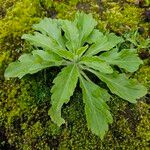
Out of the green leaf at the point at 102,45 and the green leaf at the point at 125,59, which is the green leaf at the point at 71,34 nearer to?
the green leaf at the point at 102,45

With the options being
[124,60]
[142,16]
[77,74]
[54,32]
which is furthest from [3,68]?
[142,16]

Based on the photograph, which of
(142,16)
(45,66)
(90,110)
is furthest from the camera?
(142,16)

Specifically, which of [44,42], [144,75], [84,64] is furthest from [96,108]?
[44,42]

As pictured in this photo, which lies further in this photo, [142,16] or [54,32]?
[142,16]

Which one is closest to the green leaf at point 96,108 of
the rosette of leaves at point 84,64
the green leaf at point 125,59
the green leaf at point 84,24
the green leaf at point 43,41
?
the rosette of leaves at point 84,64

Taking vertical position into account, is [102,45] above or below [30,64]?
above

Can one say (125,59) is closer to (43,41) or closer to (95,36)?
(95,36)

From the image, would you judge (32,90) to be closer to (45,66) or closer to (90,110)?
(45,66)
